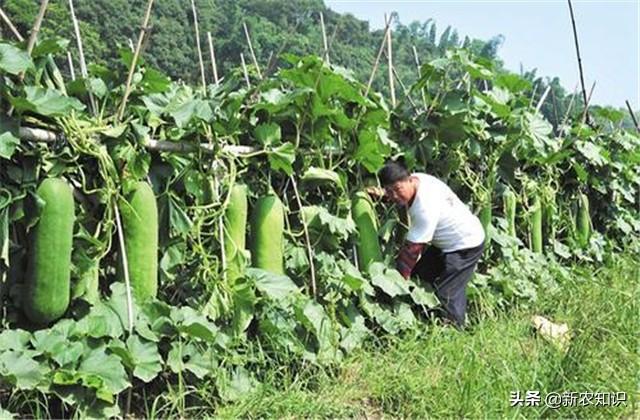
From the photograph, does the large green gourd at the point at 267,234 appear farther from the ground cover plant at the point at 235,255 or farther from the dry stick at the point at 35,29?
the dry stick at the point at 35,29

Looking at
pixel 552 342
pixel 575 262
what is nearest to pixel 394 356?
pixel 552 342

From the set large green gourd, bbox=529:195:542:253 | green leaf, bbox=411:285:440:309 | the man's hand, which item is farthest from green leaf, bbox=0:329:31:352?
large green gourd, bbox=529:195:542:253

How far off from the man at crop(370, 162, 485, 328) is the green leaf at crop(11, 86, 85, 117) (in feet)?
7.48

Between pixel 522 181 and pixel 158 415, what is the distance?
4.08 metres

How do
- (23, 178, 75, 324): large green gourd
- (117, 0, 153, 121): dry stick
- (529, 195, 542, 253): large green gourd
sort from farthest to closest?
(529, 195, 542, 253): large green gourd
(117, 0, 153, 121): dry stick
(23, 178, 75, 324): large green gourd

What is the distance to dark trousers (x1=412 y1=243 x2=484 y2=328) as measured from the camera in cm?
515

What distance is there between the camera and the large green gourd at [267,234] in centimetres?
409

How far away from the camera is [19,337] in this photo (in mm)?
3127

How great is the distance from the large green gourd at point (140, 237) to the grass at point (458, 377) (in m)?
0.73

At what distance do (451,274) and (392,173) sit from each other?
92 centimetres

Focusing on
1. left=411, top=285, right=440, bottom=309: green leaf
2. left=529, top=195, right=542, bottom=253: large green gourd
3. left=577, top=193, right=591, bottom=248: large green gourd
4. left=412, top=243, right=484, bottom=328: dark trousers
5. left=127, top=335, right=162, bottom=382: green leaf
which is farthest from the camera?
left=577, top=193, right=591, bottom=248: large green gourd

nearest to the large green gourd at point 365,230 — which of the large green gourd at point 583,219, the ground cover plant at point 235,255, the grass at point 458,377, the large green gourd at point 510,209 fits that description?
the ground cover plant at point 235,255

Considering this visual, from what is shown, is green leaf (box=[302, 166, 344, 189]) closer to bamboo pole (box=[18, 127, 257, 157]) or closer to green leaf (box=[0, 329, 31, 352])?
bamboo pole (box=[18, 127, 257, 157])

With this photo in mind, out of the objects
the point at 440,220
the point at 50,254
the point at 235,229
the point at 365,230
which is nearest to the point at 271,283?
the point at 235,229
